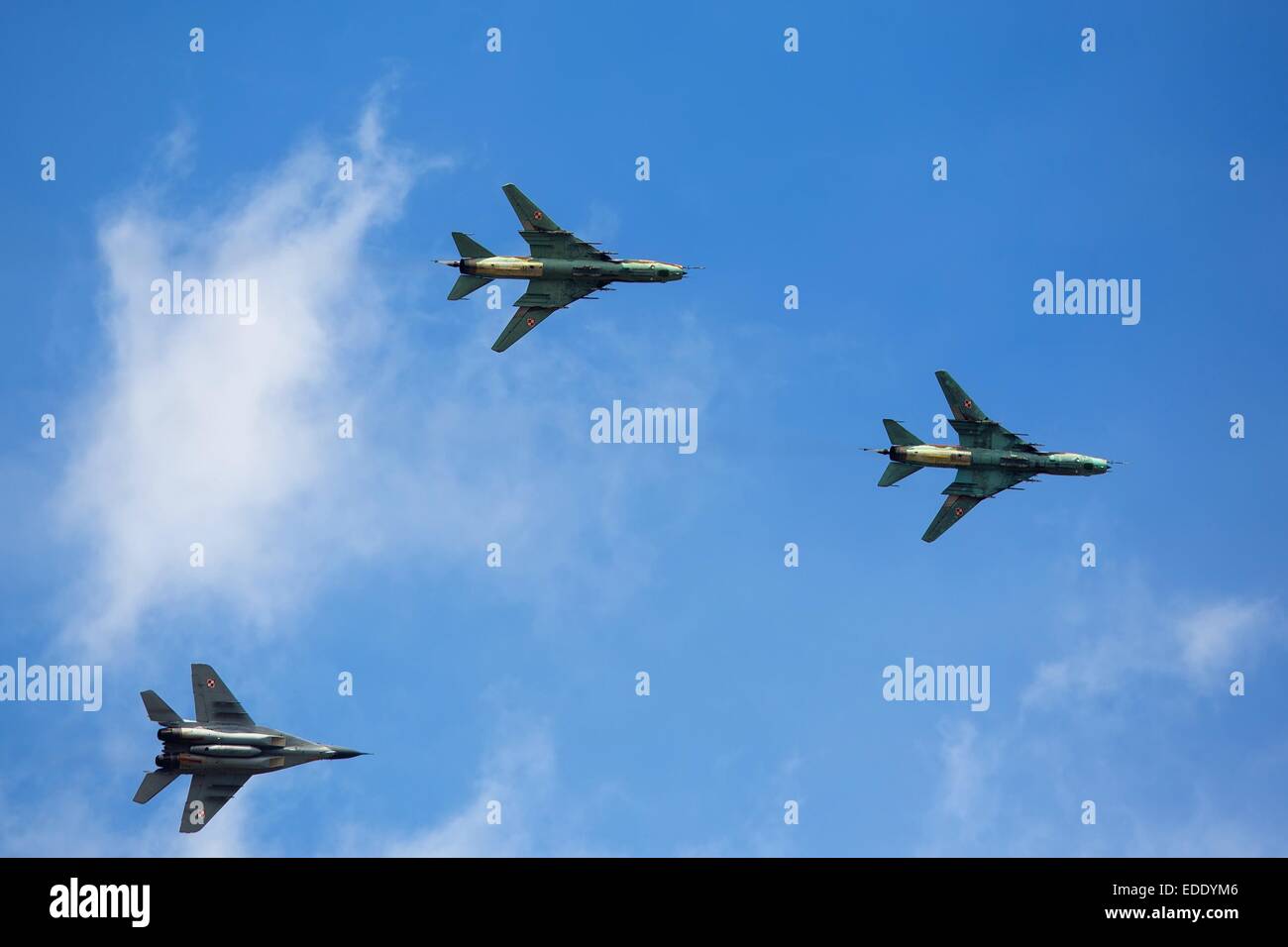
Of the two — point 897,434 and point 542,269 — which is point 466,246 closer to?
point 542,269

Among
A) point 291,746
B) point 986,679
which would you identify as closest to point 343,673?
point 291,746

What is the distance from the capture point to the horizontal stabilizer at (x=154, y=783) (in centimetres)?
11788

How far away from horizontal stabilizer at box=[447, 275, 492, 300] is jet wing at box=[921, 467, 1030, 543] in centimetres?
3602

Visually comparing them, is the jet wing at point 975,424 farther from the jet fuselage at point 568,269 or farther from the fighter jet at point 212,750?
the fighter jet at point 212,750

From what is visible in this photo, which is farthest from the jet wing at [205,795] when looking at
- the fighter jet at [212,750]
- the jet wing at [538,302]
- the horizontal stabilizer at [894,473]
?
the horizontal stabilizer at [894,473]

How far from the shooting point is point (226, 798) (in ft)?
393

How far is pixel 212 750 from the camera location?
118 meters

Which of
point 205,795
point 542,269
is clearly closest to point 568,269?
point 542,269

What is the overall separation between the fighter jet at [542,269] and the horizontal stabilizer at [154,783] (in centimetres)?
3667

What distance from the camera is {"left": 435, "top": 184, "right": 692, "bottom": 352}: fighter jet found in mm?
119188

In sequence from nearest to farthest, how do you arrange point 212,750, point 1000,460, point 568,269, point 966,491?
point 212,750
point 568,269
point 1000,460
point 966,491

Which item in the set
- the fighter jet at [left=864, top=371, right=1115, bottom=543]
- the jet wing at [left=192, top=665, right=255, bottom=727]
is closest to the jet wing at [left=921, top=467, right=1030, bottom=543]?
the fighter jet at [left=864, top=371, right=1115, bottom=543]

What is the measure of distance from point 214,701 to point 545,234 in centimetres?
3947

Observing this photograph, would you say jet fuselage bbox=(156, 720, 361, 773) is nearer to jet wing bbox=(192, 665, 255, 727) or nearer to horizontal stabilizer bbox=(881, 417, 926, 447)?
jet wing bbox=(192, 665, 255, 727)
